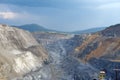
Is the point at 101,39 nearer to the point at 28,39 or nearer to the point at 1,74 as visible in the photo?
the point at 28,39

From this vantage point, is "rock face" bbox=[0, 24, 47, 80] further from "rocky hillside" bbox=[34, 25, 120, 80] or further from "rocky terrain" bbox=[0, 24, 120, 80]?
"rocky hillside" bbox=[34, 25, 120, 80]

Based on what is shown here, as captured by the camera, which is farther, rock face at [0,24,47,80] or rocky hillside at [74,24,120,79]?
rocky hillside at [74,24,120,79]

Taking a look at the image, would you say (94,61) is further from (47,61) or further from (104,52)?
(47,61)

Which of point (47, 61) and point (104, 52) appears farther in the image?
point (47, 61)

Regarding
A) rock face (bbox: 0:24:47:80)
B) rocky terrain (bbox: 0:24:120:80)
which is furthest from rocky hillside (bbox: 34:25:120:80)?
rock face (bbox: 0:24:47:80)

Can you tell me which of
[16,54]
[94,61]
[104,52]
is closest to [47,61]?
[94,61]

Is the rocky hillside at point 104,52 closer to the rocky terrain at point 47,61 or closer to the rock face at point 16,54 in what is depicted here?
the rocky terrain at point 47,61

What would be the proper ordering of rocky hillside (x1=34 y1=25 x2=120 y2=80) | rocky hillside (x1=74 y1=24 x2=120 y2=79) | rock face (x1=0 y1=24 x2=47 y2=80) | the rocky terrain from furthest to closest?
1. rocky hillside (x1=74 y1=24 x2=120 y2=79)
2. rocky hillside (x1=34 y1=25 x2=120 y2=80)
3. the rocky terrain
4. rock face (x1=0 y1=24 x2=47 y2=80)

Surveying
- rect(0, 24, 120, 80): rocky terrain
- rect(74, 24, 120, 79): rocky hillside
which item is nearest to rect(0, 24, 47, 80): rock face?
rect(0, 24, 120, 80): rocky terrain

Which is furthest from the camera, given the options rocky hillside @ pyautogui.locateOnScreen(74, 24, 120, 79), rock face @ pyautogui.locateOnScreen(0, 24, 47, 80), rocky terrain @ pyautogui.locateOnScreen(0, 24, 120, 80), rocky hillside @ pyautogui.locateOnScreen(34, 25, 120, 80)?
rocky hillside @ pyautogui.locateOnScreen(74, 24, 120, 79)
